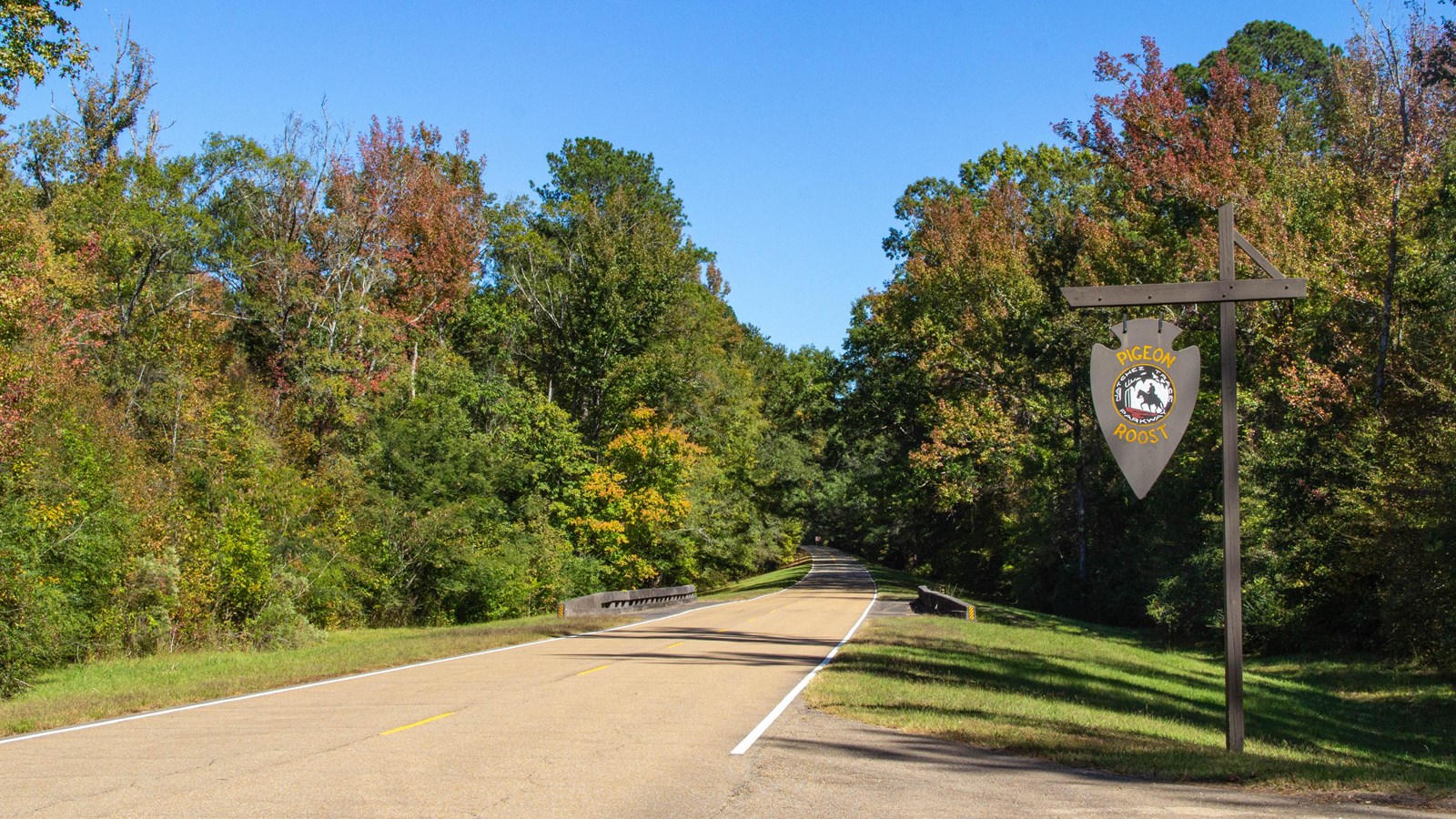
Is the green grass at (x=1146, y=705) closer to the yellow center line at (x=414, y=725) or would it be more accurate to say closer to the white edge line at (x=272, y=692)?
the yellow center line at (x=414, y=725)

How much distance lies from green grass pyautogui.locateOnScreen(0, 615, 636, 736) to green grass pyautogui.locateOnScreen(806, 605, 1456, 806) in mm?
7677

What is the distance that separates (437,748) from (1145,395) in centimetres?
821

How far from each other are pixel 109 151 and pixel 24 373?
62.7 feet

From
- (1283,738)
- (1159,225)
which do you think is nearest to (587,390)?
(1159,225)

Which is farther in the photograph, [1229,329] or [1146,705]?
[1146,705]

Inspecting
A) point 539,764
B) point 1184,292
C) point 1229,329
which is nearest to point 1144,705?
point 1229,329

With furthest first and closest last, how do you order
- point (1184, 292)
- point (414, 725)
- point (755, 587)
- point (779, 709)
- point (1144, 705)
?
point (755, 587)
point (1144, 705)
point (779, 709)
point (1184, 292)
point (414, 725)

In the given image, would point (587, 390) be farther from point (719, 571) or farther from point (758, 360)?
point (758, 360)

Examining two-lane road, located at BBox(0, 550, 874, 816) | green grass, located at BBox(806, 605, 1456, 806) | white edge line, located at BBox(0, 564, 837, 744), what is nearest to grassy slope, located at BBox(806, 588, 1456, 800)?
green grass, located at BBox(806, 605, 1456, 806)

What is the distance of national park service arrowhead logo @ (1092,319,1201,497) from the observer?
11617mm

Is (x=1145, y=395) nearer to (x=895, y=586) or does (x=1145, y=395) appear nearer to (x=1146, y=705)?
(x=1146, y=705)

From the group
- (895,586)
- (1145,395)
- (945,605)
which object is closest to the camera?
(1145,395)

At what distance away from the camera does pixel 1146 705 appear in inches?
653

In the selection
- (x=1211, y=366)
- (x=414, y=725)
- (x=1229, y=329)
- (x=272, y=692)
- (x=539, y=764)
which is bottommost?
(x=272, y=692)
